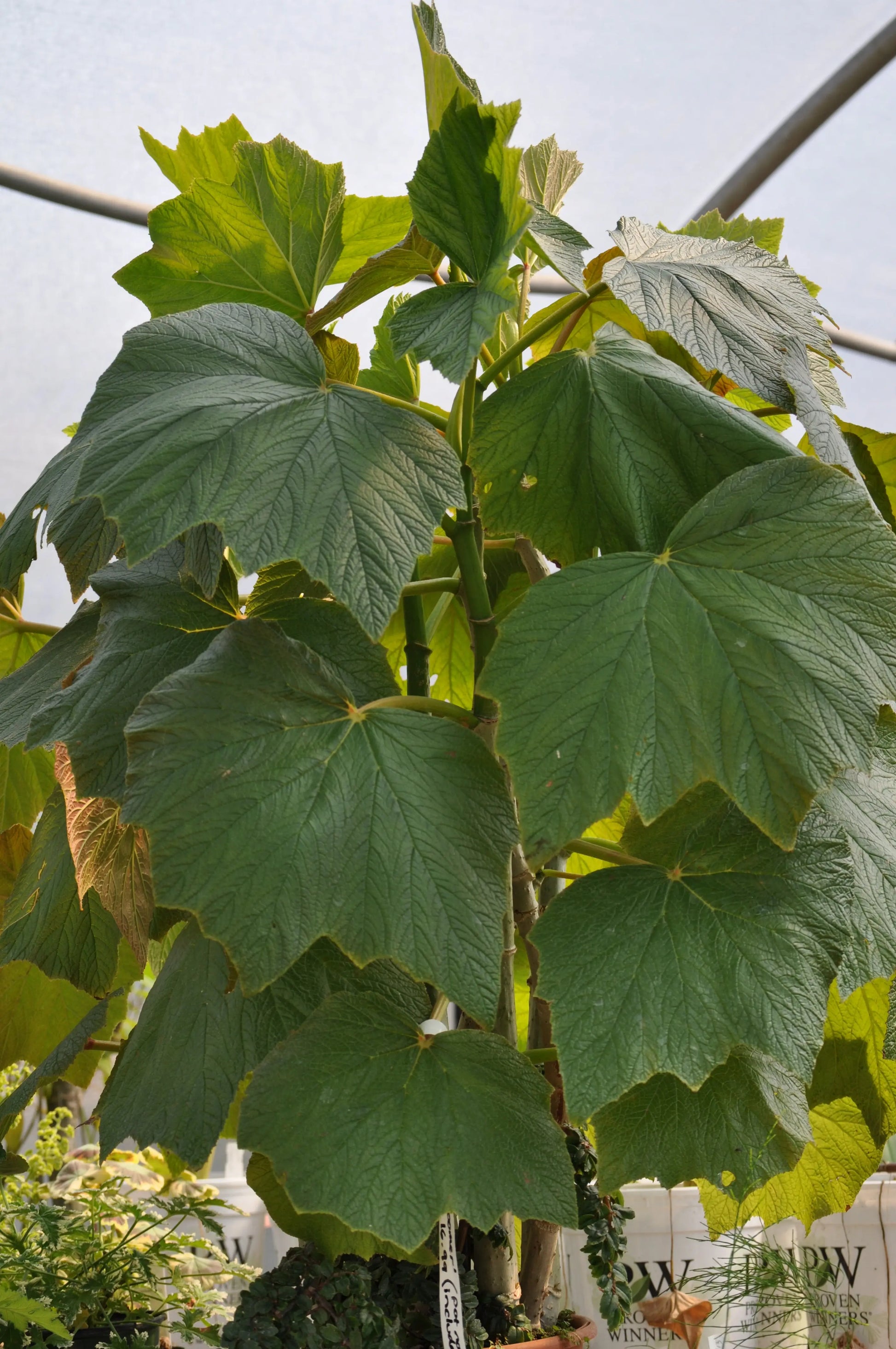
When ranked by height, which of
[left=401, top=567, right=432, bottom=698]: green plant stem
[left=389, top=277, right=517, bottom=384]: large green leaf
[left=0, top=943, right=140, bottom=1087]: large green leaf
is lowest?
[left=0, top=943, right=140, bottom=1087]: large green leaf

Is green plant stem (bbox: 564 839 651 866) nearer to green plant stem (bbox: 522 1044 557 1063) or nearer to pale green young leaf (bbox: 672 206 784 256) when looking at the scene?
green plant stem (bbox: 522 1044 557 1063)

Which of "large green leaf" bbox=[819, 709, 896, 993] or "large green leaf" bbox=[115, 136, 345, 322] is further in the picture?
"large green leaf" bbox=[115, 136, 345, 322]

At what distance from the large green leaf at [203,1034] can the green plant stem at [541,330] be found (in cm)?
29

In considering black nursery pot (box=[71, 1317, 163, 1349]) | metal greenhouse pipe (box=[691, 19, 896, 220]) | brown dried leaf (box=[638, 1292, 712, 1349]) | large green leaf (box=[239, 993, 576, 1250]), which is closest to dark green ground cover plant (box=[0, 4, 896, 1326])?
large green leaf (box=[239, 993, 576, 1250])


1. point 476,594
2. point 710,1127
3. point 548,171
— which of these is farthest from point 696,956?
point 548,171

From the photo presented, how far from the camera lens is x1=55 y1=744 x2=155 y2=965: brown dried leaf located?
0.53m

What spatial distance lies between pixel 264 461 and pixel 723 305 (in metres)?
0.21

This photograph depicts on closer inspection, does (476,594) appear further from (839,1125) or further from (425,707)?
(839,1125)

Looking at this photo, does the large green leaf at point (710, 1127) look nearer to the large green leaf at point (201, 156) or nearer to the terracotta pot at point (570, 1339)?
the terracotta pot at point (570, 1339)

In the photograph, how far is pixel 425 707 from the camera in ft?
1.63

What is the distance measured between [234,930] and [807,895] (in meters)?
0.23

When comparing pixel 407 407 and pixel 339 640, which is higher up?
pixel 407 407

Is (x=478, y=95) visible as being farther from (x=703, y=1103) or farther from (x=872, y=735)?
(x=703, y=1103)

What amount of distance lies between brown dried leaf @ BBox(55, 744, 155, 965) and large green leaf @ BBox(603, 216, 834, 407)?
1.11ft
